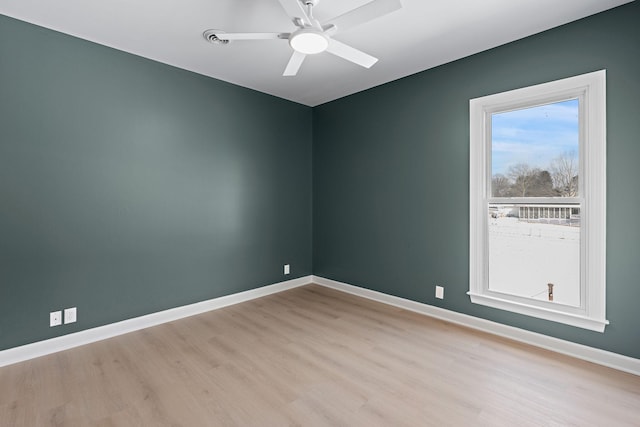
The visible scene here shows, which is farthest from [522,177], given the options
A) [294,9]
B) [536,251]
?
[294,9]

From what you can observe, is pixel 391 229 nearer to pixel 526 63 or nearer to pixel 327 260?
pixel 327 260

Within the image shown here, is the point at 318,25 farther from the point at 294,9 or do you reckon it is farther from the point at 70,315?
the point at 70,315

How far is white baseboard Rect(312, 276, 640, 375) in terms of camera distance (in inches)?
90.9

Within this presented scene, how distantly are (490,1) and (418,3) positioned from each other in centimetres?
50

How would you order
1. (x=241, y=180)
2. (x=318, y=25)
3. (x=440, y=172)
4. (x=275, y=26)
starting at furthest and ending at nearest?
(x=241, y=180)
(x=440, y=172)
(x=275, y=26)
(x=318, y=25)

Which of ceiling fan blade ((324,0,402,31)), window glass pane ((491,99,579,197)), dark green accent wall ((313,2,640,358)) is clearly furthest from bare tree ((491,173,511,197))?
ceiling fan blade ((324,0,402,31))

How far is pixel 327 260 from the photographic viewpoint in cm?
449

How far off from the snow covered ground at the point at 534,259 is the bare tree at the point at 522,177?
27 centimetres

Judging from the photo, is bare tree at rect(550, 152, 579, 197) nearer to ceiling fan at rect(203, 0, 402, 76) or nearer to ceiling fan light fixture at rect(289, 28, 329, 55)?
ceiling fan at rect(203, 0, 402, 76)

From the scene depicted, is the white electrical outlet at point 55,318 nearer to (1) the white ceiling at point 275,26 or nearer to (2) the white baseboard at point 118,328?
(2) the white baseboard at point 118,328

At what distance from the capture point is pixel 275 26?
8.43 ft

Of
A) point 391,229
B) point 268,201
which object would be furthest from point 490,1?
point 268,201

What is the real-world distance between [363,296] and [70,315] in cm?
302

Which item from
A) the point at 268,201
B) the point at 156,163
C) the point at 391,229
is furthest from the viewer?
the point at 268,201
